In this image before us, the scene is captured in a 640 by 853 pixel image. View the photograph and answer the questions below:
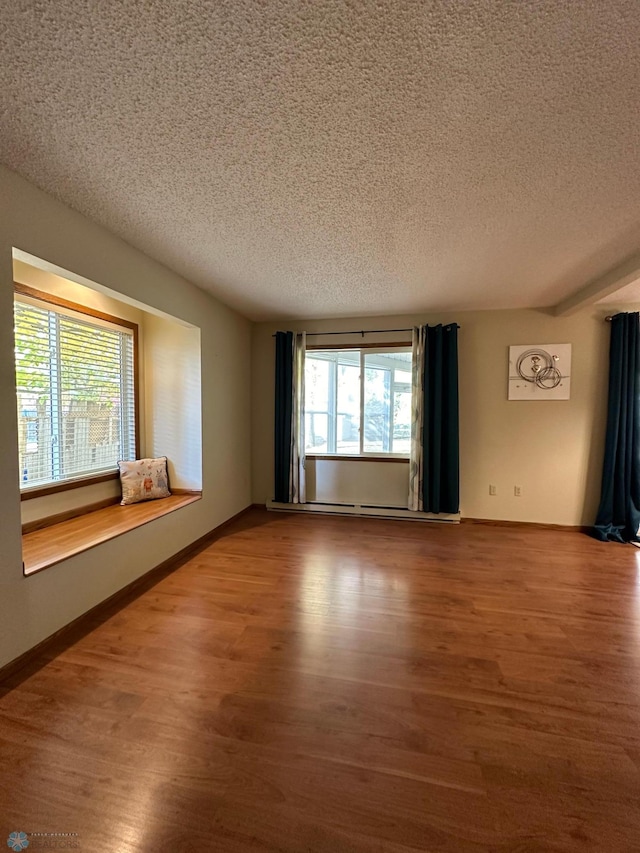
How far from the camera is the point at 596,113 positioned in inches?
50.8

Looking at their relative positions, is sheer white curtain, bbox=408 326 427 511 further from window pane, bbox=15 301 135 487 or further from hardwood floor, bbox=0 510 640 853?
window pane, bbox=15 301 135 487

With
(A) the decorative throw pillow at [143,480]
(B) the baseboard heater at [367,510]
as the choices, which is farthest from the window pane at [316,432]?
(A) the decorative throw pillow at [143,480]

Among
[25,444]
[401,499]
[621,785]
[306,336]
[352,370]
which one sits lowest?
[621,785]

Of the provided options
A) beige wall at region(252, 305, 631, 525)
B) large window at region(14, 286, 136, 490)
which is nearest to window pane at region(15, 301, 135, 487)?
large window at region(14, 286, 136, 490)

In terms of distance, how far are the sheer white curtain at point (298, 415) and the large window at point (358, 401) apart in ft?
0.54

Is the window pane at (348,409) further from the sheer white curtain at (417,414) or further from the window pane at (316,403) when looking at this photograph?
the sheer white curtain at (417,414)

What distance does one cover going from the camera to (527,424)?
151 inches

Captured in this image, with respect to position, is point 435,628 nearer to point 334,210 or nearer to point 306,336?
point 334,210

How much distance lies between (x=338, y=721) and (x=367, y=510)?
2.83 meters

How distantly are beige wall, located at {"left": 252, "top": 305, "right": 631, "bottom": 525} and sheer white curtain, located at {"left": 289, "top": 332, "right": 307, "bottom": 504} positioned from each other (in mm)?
885

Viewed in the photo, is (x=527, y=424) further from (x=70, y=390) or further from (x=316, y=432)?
(x=70, y=390)

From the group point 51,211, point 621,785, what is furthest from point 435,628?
point 51,211

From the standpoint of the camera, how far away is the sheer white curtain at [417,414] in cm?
392

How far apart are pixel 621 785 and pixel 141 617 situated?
7.79 ft
